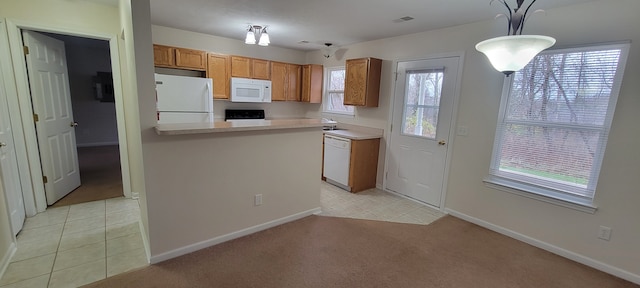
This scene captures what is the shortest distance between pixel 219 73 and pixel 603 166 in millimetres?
4727

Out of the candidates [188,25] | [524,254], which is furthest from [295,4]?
[524,254]

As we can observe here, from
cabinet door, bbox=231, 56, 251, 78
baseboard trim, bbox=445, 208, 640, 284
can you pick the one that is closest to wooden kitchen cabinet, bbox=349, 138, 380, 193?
baseboard trim, bbox=445, 208, 640, 284

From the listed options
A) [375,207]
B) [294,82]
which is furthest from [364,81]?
[375,207]

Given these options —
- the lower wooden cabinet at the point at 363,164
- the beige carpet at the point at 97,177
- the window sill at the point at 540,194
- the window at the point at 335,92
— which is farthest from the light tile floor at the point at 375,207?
the beige carpet at the point at 97,177

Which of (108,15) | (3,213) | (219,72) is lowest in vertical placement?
(3,213)

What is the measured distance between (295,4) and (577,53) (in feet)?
8.51

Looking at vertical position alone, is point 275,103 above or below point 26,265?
above

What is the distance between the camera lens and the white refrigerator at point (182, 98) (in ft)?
11.9

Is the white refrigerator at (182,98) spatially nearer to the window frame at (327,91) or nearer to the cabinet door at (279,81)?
the cabinet door at (279,81)

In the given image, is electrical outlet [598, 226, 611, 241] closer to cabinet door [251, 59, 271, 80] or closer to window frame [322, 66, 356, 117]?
window frame [322, 66, 356, 117]

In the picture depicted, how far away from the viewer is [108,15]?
3045mm

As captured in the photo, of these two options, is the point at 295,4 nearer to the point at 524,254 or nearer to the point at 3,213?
the point at 3,213

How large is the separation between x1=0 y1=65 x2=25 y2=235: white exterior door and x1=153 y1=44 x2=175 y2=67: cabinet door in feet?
5.30

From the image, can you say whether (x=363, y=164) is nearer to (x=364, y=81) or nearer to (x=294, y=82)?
(x=364, y=81)
